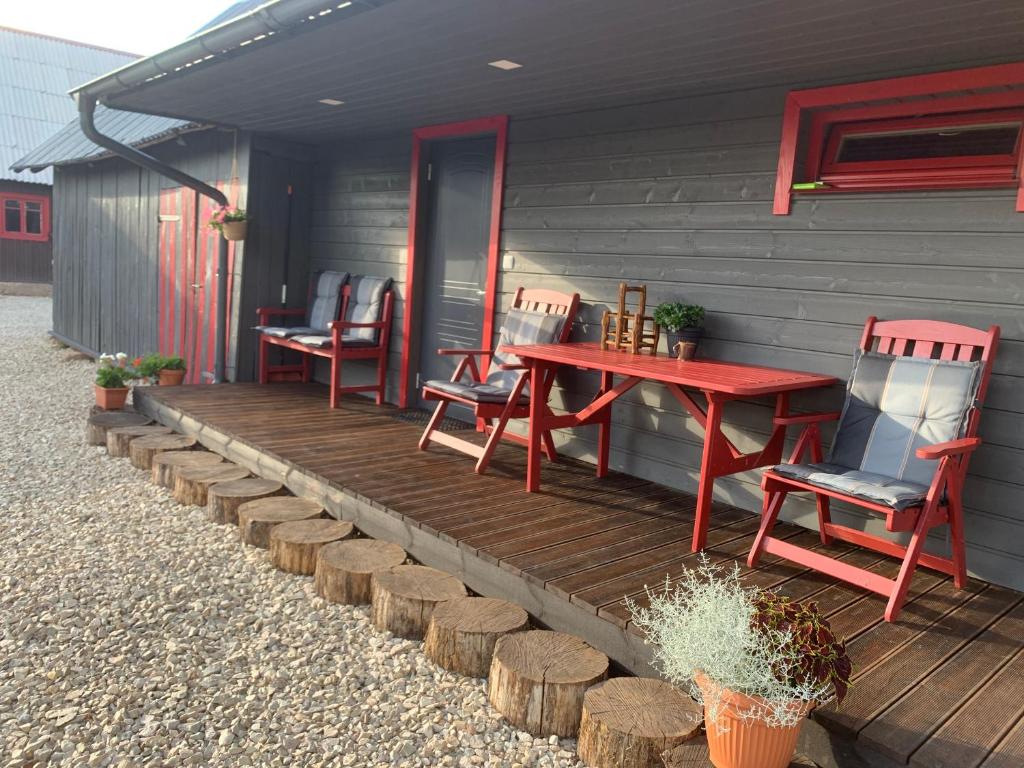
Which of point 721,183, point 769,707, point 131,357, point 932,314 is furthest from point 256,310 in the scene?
point 769,707

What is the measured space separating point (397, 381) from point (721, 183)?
2.94 m

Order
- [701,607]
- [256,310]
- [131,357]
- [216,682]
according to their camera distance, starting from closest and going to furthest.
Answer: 1. [701,607]
2. [216,682]
3. [256,310]
4. [131,357]

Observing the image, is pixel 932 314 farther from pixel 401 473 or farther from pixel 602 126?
pixel 401 473

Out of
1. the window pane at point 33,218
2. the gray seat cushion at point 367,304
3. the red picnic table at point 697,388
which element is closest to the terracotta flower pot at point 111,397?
the gray seat cushion at point 367,304

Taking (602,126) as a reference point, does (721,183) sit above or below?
below

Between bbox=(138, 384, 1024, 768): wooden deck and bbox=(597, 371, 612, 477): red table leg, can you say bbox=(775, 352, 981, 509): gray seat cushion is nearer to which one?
bbox=(138, 384, 1024, 768): wooden deck

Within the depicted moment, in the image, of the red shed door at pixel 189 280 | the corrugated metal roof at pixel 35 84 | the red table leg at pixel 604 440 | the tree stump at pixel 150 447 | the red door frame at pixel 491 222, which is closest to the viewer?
the red table leg at pixel 604 440

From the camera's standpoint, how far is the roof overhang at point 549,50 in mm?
2801

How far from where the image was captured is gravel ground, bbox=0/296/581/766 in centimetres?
218

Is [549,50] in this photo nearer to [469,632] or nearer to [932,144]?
[932,144]

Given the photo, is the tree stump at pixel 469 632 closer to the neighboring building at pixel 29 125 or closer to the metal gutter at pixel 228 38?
the metal gutter at pixel 228 38

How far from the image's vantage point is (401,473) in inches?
157

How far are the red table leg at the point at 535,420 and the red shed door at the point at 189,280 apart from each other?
371 centimetres

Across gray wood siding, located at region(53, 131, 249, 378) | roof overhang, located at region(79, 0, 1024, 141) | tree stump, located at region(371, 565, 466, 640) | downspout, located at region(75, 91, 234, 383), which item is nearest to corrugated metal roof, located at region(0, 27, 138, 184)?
gray wood siding, located at region(53, 131, 249, 378)
